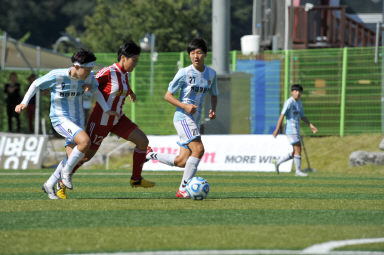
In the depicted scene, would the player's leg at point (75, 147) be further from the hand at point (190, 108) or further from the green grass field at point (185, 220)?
the hand at point (190, 108)

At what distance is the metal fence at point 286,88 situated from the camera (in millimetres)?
20672

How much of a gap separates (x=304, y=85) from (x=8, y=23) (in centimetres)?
5268

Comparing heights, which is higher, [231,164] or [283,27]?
[283,27]

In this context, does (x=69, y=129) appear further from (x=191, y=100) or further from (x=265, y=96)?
(x=265, y=96)

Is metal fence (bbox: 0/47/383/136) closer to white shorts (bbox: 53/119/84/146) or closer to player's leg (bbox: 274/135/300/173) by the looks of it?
player's leg (bbox: 274/135/300/173)

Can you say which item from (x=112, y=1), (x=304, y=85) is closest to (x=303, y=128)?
(x=304, y=85)

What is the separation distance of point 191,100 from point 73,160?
6.09 ft

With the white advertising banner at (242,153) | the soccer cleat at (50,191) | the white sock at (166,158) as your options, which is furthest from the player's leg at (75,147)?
the white advertising banner at (242,153)

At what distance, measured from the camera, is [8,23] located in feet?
228

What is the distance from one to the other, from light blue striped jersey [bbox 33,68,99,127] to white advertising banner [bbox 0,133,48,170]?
10.1 m

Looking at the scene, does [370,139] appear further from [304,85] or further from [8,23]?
[8,23]

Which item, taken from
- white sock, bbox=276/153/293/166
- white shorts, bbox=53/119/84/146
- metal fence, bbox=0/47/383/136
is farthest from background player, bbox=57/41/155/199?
metal fence, bbox=0/47/383/136

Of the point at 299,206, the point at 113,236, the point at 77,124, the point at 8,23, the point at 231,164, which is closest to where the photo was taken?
the point at 113,236

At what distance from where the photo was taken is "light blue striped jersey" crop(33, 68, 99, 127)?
31.4ft
